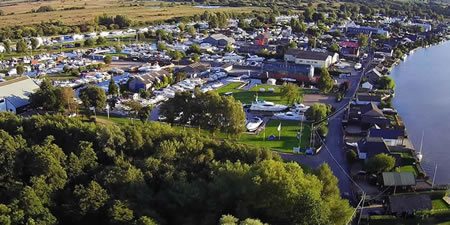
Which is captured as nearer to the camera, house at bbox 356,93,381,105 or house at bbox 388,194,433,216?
house at bbox 388,194,433,216

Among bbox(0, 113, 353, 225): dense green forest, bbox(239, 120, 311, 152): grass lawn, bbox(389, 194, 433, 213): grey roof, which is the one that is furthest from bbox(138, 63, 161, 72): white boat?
bbox(389, 194, 433, 213): grey roof

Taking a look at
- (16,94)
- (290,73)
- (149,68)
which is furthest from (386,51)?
(16,94)

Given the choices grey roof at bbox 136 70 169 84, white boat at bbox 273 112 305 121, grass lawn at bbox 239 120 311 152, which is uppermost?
grey roof at bbox 136 70 169 84

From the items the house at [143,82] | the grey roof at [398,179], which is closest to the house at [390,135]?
the grey roof at [398,179]

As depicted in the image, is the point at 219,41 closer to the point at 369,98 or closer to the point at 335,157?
the point at 369,98

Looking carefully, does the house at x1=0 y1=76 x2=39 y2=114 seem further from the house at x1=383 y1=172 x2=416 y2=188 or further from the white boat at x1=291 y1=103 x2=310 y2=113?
the house at x1=383 y1=172 x2=416 y2=188

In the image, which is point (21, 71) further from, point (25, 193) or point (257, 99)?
point (25, 193)
